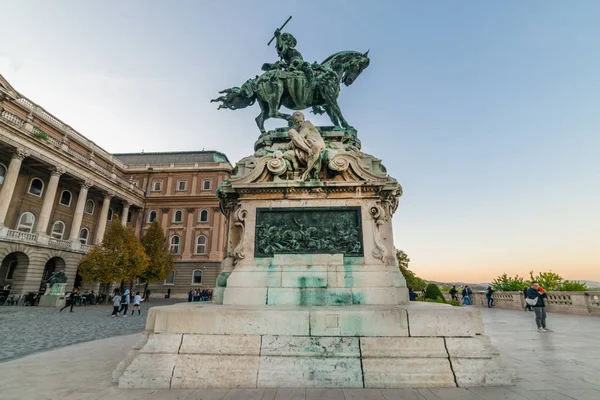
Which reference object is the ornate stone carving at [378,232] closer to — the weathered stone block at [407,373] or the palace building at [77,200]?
the weathered stone block at [407,373]

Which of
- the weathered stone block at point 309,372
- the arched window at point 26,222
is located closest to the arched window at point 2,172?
the arched window at point 26,222

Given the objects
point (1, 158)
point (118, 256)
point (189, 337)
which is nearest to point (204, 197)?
point (118, 256)

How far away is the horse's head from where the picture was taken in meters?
8.53

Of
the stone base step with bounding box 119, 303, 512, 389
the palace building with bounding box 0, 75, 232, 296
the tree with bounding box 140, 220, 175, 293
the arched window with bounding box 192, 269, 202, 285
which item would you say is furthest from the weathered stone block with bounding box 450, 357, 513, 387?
the arched window with bounding box 192, 269, 202, 285

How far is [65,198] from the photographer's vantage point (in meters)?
37.4

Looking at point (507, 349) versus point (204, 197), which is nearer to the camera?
point (507, 349)

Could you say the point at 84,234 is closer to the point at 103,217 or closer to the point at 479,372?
the point at 103,217

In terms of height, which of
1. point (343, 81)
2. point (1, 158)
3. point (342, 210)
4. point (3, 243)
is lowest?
point (342, 210)

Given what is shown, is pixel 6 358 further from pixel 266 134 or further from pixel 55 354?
pixel 266 134

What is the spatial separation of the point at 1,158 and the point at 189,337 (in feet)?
128

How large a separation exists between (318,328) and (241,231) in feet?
9.26

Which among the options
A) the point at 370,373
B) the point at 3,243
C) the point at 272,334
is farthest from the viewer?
the point at 3,243

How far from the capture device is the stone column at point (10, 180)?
28.0 meters

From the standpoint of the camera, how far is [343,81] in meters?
8.95
